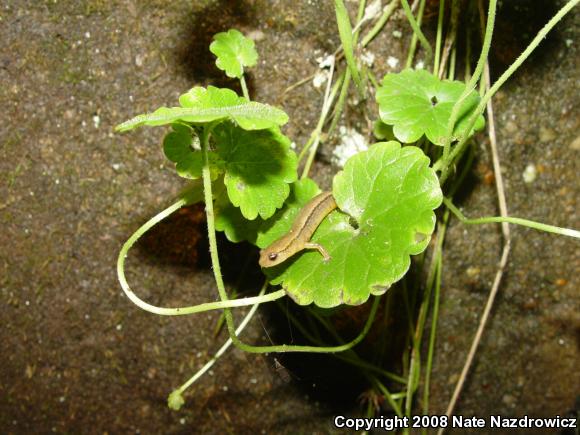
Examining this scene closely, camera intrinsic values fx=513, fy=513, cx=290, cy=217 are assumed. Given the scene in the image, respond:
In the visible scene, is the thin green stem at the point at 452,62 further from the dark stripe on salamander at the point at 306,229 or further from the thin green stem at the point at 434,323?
the dark stripe on salamander at the point at 306,229

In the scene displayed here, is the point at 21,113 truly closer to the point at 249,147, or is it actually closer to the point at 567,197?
the point at 249,147

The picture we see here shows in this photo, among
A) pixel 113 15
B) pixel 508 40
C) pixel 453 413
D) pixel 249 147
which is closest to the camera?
pixel 249 147

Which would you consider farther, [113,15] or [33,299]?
[33,299]

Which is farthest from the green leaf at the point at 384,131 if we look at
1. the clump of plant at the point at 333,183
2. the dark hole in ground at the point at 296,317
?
the dark hole in ground at the point at 296,317

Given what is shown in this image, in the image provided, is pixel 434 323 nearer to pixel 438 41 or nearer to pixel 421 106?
pixel 421 106

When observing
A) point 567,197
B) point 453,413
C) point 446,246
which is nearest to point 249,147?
point 446,246

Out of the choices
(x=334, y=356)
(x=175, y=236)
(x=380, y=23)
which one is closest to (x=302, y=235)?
(x=175, y=236)

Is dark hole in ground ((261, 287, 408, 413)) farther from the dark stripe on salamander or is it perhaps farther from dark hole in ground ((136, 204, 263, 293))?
the dark stripe on salamander

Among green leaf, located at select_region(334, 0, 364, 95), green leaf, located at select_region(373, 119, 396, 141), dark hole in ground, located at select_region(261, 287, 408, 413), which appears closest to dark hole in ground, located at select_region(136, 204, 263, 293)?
dark hole in ground, located at select_region(261, 287, 408, 413)
